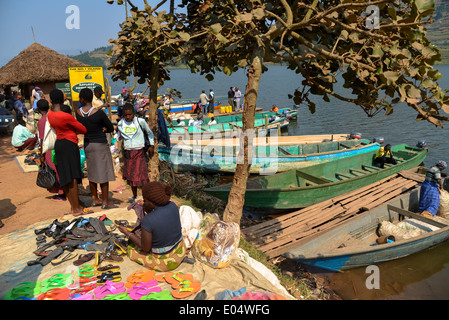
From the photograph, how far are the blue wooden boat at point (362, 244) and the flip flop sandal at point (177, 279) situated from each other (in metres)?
2.91

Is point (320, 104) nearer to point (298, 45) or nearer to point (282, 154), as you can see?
point (282, 154)

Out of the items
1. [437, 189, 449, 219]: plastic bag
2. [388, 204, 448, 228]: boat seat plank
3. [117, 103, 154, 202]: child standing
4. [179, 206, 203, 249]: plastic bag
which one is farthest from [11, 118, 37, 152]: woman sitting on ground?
[437, 189, 449, 219]: plastic bag

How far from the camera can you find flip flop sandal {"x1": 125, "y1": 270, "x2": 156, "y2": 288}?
374 centimetres

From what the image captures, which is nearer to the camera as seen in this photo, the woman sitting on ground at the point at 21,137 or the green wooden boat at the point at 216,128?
the woman sitting on ground at the point at 21,137

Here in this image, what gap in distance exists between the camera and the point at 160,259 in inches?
155

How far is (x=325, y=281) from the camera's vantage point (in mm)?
6793

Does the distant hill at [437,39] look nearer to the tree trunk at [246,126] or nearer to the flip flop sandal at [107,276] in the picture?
the tree trunk at [246,126]

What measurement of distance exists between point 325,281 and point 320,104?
99.3 feet

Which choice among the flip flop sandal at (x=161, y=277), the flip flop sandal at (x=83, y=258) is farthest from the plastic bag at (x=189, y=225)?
the flip flop sandal at (x=83, y=258)

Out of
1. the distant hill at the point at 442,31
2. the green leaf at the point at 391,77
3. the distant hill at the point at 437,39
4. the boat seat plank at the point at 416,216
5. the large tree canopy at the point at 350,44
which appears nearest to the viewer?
the large tree canopy at the point at 350,44

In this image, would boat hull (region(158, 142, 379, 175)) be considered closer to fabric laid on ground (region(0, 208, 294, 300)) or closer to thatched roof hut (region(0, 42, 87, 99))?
fabric laid on ground (region(0, 208, 294, 300))

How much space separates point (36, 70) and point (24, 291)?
1570 cm

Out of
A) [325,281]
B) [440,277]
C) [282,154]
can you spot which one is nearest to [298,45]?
[325,281]

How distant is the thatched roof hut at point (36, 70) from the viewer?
52.0 feet
